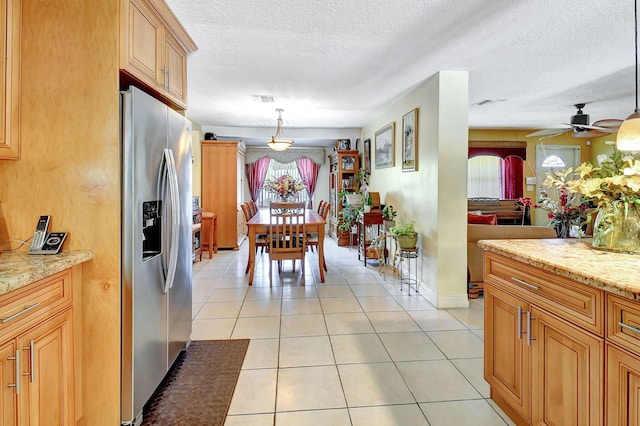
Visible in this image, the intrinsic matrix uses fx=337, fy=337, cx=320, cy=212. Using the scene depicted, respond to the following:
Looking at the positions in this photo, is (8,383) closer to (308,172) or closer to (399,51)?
(399,51)

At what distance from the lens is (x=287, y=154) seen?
890 centimetres

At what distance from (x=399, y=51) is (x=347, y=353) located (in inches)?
97.3

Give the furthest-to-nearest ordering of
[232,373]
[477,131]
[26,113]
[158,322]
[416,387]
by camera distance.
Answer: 1. [477,131]
2. [232,373]
3. [416,387]
4. [158,322]
5. [26,113]

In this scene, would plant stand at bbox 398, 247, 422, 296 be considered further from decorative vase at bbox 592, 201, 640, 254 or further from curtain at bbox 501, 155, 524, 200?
curtain at bbox 501, 155, 524, 200

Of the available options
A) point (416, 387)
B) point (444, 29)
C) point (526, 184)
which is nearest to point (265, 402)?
point (416, 387)

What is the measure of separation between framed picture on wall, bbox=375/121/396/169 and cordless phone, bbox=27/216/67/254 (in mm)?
4029

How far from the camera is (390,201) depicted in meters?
4.99

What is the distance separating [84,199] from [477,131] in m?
7.16

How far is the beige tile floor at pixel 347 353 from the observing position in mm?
1833

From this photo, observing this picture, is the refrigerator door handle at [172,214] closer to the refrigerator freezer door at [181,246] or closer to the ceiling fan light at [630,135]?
the refrigerator freezer door at [181,246]


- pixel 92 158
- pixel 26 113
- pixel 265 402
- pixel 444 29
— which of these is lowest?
pixel 265 402

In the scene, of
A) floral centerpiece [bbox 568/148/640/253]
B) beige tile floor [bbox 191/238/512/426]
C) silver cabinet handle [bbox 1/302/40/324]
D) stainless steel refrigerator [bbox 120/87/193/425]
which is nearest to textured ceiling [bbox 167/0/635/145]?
stainless steel refrigerator [bbox 120/87/193/425]

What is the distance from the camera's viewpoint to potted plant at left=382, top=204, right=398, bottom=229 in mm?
4641

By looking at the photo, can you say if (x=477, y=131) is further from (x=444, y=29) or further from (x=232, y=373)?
(x=232, y=373)
